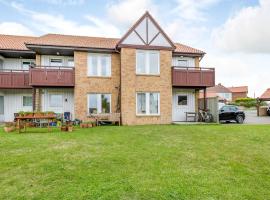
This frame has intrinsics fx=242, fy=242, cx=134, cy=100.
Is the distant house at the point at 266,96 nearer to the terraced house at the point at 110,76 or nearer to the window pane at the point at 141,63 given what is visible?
the terraced house at the point at 110,76

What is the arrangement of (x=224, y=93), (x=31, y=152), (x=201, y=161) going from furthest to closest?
1. (x=224, y=93)
2. (x=31, y=152)
3. (x=201, y=161)

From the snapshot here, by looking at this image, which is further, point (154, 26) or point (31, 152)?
point (154, 26)

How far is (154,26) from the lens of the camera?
759 inches

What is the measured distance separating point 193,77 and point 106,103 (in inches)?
296

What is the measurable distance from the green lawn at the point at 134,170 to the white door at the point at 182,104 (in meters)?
11.7

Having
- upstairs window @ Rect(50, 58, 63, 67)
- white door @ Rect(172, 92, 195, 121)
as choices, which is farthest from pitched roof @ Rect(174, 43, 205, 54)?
upstairs window @ Rect(50, 58, 63, 67)

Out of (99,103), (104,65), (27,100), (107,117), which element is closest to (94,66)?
(104,65)

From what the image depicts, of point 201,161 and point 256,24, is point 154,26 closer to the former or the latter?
point 256,24

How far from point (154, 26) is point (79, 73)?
23.1 ft

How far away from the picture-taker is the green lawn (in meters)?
5.10

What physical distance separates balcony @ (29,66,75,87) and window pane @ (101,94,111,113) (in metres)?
2.70

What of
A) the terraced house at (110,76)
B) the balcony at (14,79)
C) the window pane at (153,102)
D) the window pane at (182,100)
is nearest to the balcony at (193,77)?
the terraced house at (110,76)

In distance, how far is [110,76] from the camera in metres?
20.0

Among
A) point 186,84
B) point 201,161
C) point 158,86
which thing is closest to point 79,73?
point 158,86
